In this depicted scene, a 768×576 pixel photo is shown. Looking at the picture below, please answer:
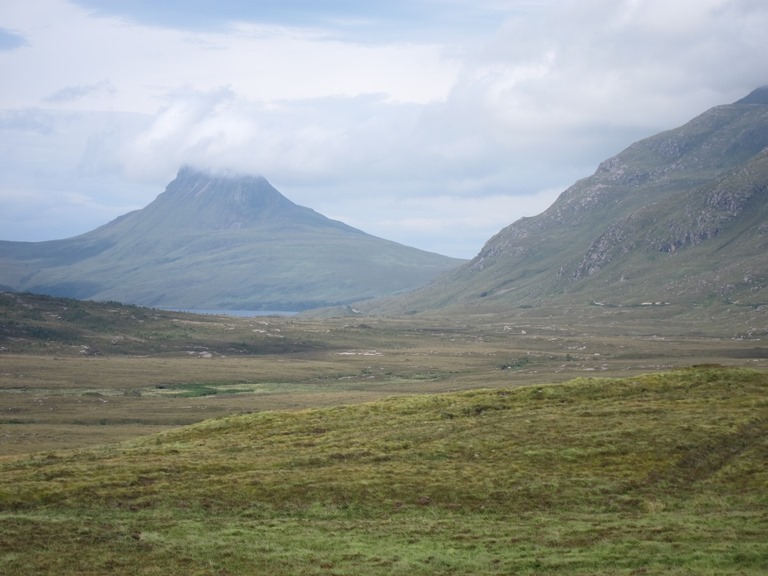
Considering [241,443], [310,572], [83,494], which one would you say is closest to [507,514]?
[310,572]

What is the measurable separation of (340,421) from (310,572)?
44.6 meters

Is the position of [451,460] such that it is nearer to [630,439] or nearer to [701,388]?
[630,439]

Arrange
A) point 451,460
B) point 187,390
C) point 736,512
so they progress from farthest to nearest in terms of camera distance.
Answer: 1. point 187,390
2. point 451,460
3. point 736,512

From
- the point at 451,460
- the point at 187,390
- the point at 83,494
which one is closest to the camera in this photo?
the point at 83,494

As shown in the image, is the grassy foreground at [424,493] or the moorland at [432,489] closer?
the grassy foreground at [424,493]

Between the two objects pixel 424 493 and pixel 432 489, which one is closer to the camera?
pixel 424 493

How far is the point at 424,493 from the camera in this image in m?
57.5

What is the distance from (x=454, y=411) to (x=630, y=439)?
68.8ft

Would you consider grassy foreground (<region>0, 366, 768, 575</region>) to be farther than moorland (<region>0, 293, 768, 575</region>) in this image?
No

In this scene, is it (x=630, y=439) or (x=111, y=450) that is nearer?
(x=630, y=439)

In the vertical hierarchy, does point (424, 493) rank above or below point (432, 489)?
below

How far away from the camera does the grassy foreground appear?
42781mm

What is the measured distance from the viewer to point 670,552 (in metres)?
42.3

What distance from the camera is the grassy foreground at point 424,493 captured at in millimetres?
42781
